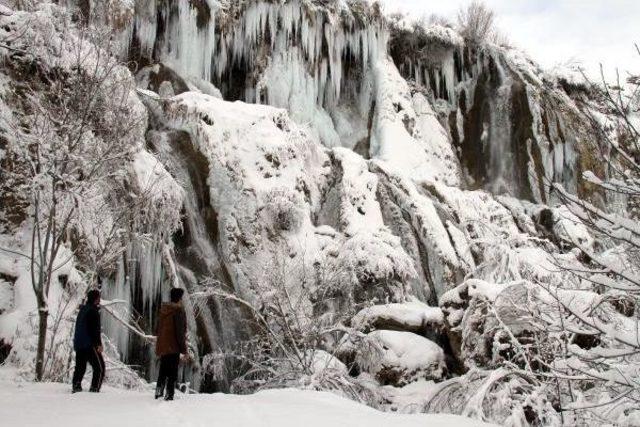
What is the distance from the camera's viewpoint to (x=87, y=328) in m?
7.04

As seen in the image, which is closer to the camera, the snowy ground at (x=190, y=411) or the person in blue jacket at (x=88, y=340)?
the snowy ground at (x=190, y=411)

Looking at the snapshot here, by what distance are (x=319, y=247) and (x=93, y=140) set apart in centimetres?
628

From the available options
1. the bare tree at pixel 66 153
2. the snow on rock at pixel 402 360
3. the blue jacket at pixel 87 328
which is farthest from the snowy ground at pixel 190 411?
the snow on rock at pixel 402 360

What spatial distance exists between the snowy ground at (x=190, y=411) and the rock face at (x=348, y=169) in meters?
2.46

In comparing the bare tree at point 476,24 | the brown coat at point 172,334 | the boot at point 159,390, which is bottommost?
the boot at point 159,390

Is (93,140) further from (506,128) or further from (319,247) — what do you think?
(506,128)

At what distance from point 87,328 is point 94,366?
0.47m

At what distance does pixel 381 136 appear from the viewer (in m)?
22.4

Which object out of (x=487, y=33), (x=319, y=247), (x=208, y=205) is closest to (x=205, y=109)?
(x=208, y=205)

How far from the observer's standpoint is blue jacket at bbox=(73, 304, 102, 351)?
Result: 702 centimetres

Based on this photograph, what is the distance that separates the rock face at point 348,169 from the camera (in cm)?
1273

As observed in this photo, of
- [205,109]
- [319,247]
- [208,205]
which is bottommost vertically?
[319,247]

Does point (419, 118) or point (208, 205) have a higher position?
point (419, 118)

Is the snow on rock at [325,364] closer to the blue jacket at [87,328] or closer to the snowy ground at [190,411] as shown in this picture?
the snowy ground at [190,411]
